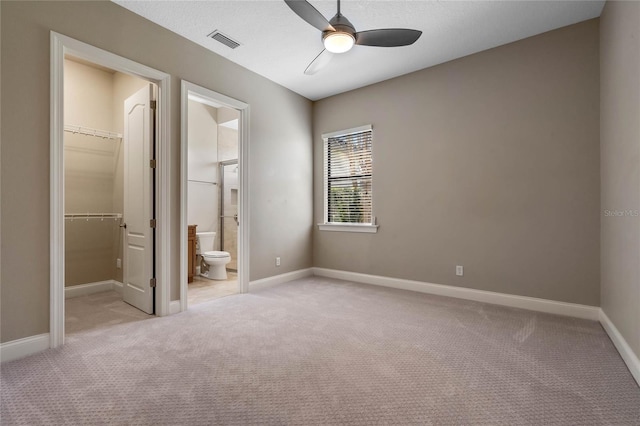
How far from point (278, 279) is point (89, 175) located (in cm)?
288

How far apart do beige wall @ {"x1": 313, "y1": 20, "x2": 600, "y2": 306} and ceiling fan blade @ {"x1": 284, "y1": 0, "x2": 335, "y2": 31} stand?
2.16 meters

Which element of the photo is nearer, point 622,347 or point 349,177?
point 622,347

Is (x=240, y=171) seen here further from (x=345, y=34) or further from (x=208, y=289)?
(x=345, y=34)

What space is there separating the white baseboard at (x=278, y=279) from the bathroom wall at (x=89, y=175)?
1.97 m

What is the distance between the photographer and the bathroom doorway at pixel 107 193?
3207 mm

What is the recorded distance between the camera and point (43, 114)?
2.32 meters

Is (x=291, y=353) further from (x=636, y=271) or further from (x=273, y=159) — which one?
(x=273, y=159)

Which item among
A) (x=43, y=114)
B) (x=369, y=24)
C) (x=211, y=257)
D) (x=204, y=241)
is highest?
(x=369, y=24)

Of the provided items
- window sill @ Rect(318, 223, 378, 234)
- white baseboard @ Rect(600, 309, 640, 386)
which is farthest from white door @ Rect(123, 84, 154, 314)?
white baseboard @ Rect(600, 309, 640, 386)

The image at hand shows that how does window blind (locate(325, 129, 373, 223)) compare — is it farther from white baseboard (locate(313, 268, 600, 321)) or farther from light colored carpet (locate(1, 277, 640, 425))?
A: light colored carpet (locate(1, 277, 640, 425))

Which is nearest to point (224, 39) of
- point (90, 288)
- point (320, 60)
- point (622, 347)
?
point (320, 60)

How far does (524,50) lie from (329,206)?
3155mm

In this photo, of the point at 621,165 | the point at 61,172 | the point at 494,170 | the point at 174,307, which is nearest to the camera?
Result: the point at 621,165

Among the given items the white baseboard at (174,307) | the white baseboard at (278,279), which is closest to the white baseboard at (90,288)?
the white baseboard at (174,307)
